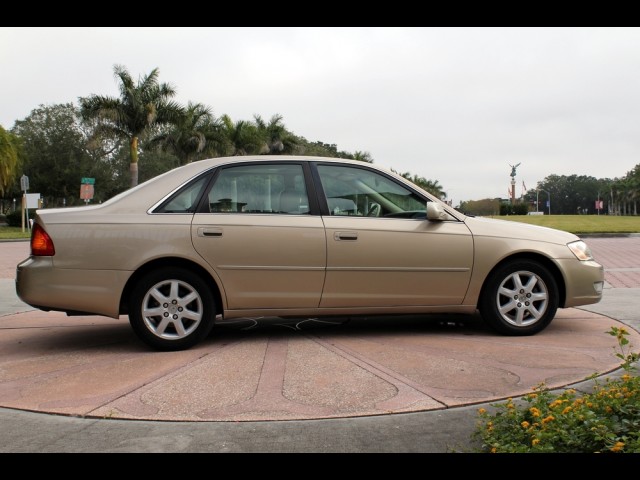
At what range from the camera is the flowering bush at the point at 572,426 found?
2.53m

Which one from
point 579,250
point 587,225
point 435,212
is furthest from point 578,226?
point 435,212

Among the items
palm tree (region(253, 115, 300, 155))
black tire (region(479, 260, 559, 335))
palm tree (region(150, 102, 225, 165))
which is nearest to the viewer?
black tire (region(479, 260, 559, 335))

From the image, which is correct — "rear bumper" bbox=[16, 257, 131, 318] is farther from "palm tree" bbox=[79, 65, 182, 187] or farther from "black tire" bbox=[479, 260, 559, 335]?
"palm tree" bbox=[79, 65, 182, 187]

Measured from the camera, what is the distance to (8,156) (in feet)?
149

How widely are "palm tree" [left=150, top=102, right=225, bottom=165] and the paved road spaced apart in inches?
1455

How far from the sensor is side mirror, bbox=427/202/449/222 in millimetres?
5465

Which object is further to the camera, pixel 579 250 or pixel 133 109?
pixel 133 109

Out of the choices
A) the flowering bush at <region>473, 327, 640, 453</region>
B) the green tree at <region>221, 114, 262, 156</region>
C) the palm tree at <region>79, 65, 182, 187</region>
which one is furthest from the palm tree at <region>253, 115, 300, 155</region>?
the flowering bush at <region>473, 327, 640, 453</region>

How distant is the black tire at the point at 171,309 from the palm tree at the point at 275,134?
163 feet

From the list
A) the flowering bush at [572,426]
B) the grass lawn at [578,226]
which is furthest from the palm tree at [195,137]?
the flowering bush at [572,426]

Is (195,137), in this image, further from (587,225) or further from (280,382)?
(280,382)

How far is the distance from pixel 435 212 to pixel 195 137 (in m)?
40.4
